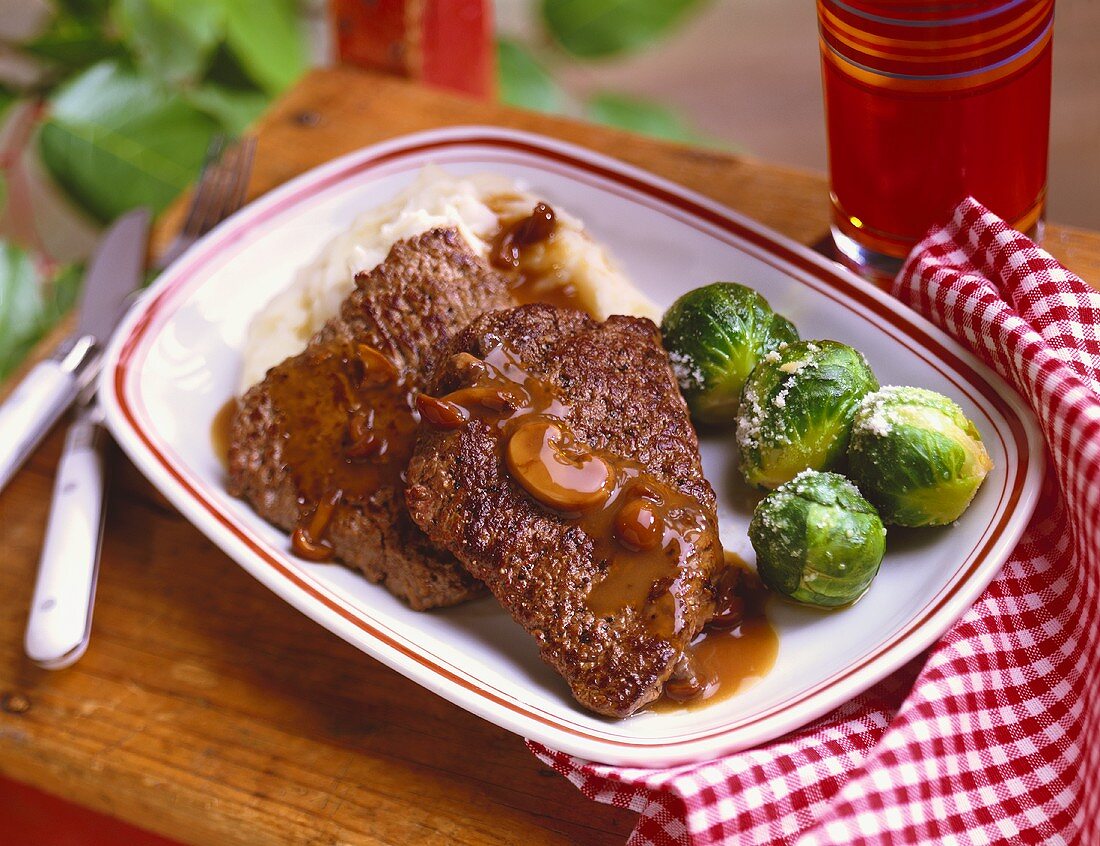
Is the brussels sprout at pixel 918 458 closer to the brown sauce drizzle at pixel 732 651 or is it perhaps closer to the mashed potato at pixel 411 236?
the brown sauce drizzle at pixel 732 651

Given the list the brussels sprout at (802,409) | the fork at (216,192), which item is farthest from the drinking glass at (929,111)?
the fork at (216,192)

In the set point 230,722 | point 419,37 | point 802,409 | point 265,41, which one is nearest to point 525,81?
point 419,37

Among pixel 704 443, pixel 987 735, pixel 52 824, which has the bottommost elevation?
pixel 52 824

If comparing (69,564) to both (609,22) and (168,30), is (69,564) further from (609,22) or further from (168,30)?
(609,22)

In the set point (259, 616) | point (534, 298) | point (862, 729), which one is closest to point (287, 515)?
point (259, 616)

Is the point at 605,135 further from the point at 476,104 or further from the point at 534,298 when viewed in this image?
the point at 534,298

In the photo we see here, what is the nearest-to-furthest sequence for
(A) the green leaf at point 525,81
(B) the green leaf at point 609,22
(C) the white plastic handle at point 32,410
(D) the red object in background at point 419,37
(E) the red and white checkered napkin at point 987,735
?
(E) the red and white checkered napkin at point 987,735
(C) the white plastic handle at point 32,410
(D) the red object in background at point 419,37
(B) the green leaf at point 609,22
(A) the green leaf at point 525,81
